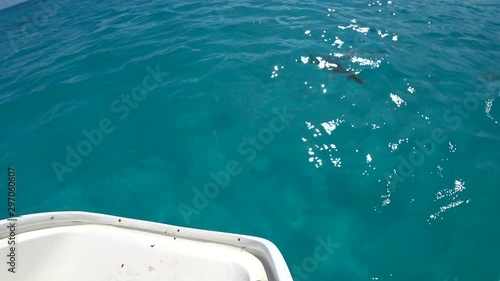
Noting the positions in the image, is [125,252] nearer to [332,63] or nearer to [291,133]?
[291,133]

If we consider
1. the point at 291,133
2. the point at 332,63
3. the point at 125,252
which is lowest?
the point at 291,133

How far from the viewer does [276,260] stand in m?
2.37

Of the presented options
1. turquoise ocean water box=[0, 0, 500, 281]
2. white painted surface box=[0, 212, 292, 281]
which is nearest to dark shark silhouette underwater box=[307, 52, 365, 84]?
turquoise ocean water box=[0, 0, 500, 281]

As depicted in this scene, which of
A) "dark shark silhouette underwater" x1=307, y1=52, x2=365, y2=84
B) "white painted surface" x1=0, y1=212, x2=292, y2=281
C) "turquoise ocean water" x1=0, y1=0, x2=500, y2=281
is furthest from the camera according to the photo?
"dark shark silhouette underwater" x1=307, y1=52, x2=365, y2=84

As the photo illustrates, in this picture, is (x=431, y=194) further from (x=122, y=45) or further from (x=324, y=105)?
(x=122, y=45)

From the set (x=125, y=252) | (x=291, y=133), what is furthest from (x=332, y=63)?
(x=125, y=252)

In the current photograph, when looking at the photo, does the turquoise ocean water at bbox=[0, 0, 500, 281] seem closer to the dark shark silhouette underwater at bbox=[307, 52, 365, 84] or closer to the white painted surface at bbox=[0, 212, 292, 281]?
the dark shark silhouette underwater at bbox=[307, 52, 365, 84]

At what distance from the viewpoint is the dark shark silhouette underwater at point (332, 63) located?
6.97m

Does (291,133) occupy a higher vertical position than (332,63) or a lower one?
lower

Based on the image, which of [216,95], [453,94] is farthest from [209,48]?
[453,94]

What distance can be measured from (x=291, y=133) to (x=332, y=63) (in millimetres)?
2713

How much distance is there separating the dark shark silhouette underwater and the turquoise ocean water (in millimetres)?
158

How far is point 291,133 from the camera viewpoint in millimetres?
5844

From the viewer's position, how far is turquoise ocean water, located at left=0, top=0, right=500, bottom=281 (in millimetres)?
4438
